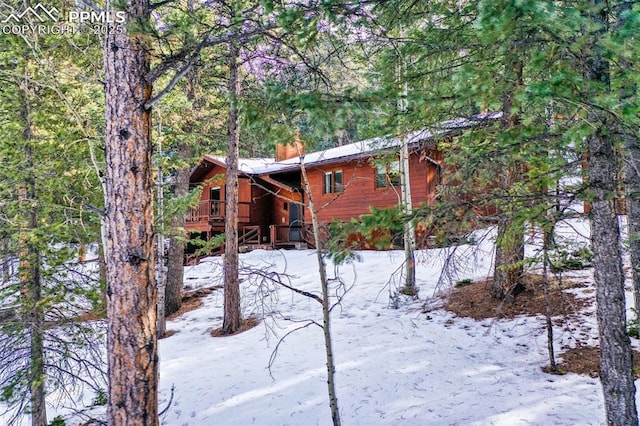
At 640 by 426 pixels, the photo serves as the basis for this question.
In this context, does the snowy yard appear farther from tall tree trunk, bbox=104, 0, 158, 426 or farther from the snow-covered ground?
tall tree trunk, bbox=104, 0, 158, 426

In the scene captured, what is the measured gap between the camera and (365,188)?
17.3 meters

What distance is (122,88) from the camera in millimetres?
3158

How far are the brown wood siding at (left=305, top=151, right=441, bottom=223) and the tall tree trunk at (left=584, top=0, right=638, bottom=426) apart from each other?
423 inches

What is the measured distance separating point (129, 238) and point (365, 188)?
14633 mm

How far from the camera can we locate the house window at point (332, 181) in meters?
18.3

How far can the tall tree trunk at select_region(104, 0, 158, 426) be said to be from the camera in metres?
3.03

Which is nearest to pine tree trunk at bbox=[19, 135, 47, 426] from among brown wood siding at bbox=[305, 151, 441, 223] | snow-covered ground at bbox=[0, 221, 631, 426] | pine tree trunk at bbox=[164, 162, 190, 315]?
snow-covered ground at bbox=[0, 221, 631, 426]

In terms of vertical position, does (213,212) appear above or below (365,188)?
below

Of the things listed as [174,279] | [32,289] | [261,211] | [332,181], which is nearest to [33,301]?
[32,289]

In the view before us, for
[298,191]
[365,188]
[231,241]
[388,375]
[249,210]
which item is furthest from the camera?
[249,210]

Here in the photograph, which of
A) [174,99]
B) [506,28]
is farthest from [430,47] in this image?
[174,99]

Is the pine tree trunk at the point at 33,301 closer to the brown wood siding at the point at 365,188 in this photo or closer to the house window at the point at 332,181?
the brown wood siding at the point at 365,188

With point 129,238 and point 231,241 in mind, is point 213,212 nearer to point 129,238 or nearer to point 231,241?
point 231,241

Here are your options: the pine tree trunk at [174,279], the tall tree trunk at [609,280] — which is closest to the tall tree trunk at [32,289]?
the pine tree trunk at [174,279]
